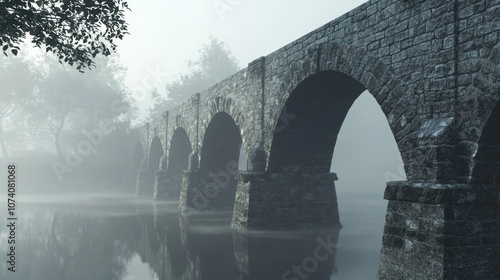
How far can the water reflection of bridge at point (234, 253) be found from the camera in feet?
30.7

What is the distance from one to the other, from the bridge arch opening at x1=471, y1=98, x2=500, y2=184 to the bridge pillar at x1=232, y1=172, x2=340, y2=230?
24.6 ft

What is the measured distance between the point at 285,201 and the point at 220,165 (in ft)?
25.1

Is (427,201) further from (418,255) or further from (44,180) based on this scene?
(44,180)

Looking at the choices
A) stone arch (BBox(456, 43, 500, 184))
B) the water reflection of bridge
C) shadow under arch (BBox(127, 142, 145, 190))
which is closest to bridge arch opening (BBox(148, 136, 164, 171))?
shadow under arch (BBox(127, 142, 145, 190))

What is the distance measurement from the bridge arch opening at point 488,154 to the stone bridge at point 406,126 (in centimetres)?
2

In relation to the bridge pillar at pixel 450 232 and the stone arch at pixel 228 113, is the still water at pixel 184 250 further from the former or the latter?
the stone arch at pixel 228 113

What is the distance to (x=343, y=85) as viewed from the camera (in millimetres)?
11484

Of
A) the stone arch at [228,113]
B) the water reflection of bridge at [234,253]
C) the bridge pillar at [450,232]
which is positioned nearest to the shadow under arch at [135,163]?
the stone arch at [228,113]

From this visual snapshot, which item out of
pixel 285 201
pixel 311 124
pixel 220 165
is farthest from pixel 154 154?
pixel 311 124

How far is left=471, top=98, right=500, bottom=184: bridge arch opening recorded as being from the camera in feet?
20.5

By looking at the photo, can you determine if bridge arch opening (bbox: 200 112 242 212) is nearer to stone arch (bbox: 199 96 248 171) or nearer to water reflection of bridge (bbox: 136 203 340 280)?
stone arch (bbox: 199 96 248 171)

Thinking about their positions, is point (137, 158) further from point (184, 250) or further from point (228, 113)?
point (184, 250)

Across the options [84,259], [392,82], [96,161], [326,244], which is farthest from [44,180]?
[392,82]

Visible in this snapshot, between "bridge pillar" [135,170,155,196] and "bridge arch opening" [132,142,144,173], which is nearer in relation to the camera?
"bridge pillar" [135,170,155,196]
